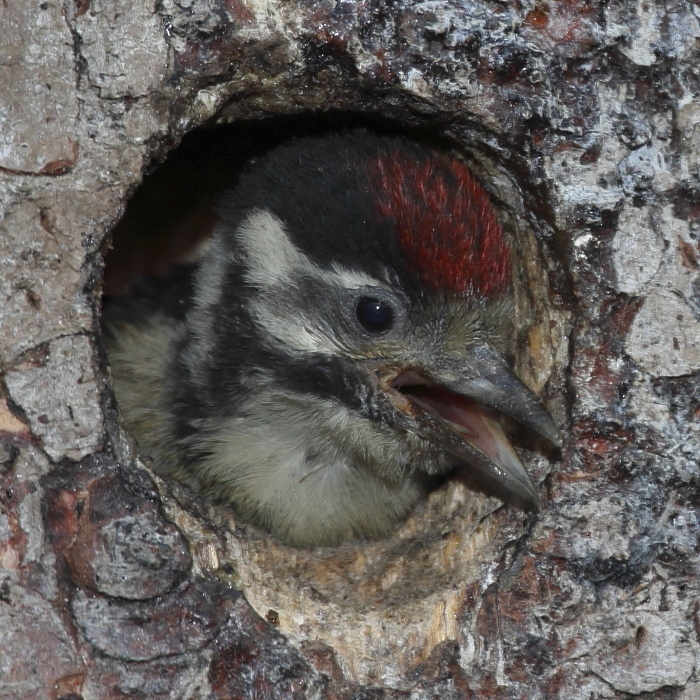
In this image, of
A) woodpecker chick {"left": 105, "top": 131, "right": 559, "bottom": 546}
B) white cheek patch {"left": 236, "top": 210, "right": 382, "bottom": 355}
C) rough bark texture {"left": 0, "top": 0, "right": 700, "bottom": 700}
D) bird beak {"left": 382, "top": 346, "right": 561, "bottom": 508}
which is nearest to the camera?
rough bark texture {"left": 0, "top": 0, "right": 700, "bottom": 700}

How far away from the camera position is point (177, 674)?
2.13m

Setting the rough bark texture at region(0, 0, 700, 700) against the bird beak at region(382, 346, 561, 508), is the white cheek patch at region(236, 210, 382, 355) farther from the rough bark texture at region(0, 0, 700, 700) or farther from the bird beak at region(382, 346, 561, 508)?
the rough bark texture at region(0, 0, 700, 700)

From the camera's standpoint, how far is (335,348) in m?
2.68

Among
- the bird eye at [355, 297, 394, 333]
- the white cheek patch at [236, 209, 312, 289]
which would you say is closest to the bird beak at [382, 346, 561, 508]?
the bird eye at [355, 297, 394, 333]

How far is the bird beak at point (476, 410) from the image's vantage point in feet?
7.82

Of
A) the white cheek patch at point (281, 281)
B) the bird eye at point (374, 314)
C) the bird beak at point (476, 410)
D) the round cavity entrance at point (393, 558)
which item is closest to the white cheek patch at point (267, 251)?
the white cheek patch at point (281, 281)

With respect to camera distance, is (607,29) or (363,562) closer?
(607,29)

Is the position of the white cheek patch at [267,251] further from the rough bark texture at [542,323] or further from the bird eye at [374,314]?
the rough bark texture at [542,323]

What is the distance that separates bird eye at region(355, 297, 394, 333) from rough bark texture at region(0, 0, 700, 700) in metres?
0.40

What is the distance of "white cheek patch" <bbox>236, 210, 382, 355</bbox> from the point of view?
2672 millimetres

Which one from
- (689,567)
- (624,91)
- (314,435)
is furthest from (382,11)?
(689,567)

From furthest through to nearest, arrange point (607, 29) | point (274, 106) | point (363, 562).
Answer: point (363, 562) → point (274, 106) → point (607, 29)

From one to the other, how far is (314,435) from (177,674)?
937 mm

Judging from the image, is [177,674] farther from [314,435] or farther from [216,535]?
[314,435]
